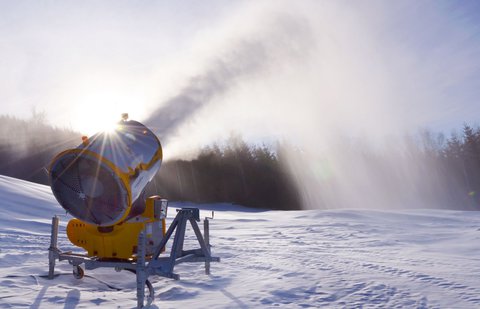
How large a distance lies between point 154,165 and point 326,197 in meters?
42.6

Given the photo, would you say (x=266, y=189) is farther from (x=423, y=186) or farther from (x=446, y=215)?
(x=423, y=186)

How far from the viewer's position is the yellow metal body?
5.83 m

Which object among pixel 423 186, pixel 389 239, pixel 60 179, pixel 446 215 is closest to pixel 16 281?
pixel 60 179

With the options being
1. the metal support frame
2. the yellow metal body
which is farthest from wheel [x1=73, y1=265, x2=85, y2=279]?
the yellow metal body

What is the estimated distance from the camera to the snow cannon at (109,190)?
5.31 m

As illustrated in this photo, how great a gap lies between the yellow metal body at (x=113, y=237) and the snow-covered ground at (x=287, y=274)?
604mm

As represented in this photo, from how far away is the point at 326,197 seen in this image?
46.8 meters

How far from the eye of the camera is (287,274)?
657 cm

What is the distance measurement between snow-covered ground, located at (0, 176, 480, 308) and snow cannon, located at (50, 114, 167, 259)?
825 mm

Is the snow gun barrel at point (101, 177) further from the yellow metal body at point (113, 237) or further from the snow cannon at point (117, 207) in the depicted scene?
the yellow metal body at point (113, 237)

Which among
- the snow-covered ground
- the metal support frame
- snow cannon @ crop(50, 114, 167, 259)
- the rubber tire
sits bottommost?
the snow-covered ground

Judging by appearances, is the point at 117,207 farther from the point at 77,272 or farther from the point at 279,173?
the point at 279,173

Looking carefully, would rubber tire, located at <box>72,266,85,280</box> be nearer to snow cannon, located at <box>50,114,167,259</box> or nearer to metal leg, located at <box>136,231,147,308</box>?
snow cannon, located at <box>50,114,167,259</box>

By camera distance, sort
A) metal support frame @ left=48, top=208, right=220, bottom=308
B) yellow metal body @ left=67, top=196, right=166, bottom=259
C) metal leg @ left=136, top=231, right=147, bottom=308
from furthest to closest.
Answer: yellow metal body @ left=67, top=196, right=166, bottom=259 → metal support frame @ left=48, top=208, right=220, bottom=308 → metal leg @ left=136, top=231, right=147, bottom=308
